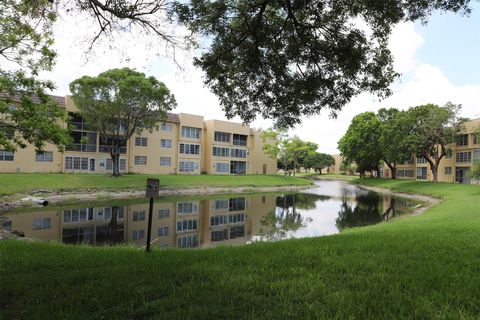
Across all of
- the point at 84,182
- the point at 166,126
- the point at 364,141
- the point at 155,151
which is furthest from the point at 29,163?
the point at 364,141

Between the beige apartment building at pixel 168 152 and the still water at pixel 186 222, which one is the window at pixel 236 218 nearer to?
the still water at pixel 186 222

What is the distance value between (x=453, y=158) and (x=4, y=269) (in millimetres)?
55669

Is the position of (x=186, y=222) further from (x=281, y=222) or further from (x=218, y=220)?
(x=281, y=222)

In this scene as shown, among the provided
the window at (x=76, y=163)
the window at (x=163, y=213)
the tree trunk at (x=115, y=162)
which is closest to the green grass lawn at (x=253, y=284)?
the window at (x=163, y=213)

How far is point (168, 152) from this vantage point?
1927 inches

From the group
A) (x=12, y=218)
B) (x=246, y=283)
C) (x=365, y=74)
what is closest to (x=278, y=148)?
(x=12, y=218)

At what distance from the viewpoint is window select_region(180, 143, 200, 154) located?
5087cm

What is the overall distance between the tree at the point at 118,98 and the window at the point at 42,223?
1768cm

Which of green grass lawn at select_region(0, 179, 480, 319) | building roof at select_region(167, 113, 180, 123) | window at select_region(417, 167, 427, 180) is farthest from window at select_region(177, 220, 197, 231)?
window at select_region(417, 167, 427, 180)

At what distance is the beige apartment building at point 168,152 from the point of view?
3718 centimetres

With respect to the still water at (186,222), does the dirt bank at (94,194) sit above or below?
above

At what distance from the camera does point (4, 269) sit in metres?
6.00

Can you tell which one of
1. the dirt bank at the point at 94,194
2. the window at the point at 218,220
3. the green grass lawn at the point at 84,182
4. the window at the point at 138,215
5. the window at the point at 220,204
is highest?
the green grass lawn at the point at 84,182

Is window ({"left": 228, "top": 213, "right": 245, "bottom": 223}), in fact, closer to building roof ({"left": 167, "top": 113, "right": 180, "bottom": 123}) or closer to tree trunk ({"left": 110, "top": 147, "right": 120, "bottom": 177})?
tree trunk ({"left": 110, "top": 147, "right": 120, "bottom": 177})
